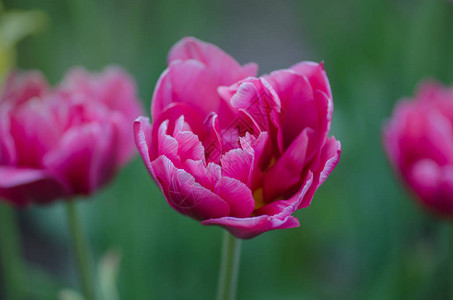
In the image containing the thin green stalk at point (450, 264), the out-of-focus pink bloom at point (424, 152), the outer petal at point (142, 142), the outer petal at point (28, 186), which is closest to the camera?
the outer petal at point (142, 142)

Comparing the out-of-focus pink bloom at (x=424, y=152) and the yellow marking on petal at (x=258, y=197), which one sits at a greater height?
the yellow marking on petal at (x=258, y=197)

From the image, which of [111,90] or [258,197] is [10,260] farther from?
[258,197]

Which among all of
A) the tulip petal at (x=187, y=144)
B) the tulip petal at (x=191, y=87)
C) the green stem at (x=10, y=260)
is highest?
the tulip petal at (x=191, y=87)

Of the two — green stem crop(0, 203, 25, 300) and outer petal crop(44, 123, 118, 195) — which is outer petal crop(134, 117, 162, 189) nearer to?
outer petal crop(44, 123, 118, 195)

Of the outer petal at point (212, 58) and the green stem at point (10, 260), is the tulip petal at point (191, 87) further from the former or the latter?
the green stem at point (10, 260)

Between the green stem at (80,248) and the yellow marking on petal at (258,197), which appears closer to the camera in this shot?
the yellow marking on petal at (258,197)

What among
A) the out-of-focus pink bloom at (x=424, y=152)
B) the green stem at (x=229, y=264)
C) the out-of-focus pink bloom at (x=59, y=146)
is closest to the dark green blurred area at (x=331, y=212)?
the out-of-focus pink bloom at (x=424, y=152)

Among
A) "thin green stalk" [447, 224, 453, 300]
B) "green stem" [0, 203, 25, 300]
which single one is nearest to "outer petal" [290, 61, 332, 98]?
"thin green stalk" [447, 224, 453, 300]

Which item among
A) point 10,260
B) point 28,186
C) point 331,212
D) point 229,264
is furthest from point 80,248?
point 331,212
